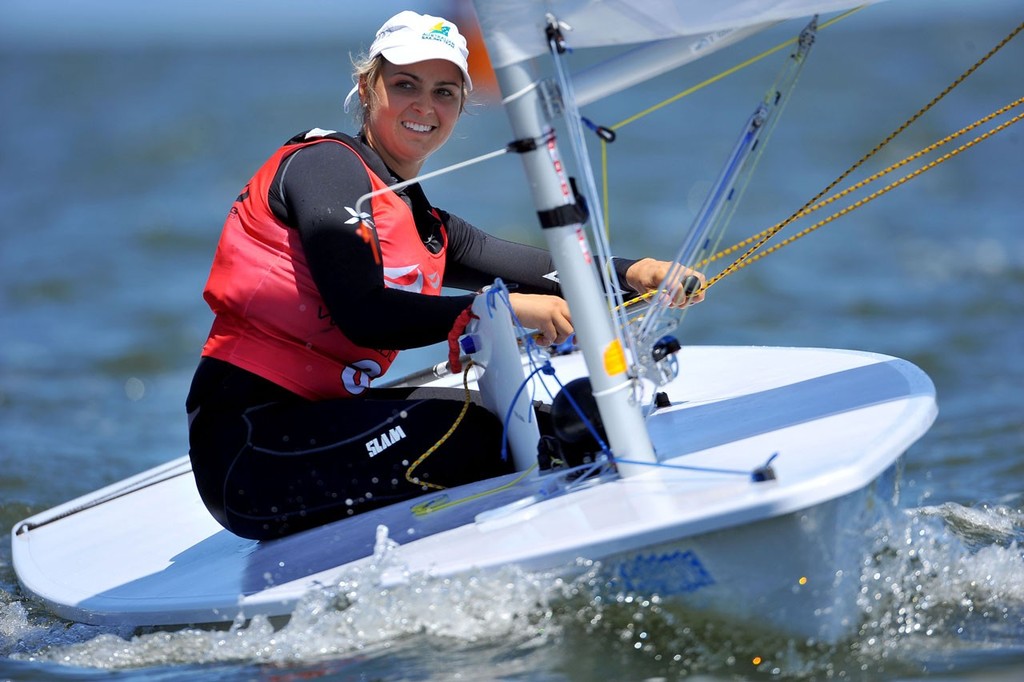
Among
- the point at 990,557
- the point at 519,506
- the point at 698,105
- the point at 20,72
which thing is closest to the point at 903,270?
the point at 990,557

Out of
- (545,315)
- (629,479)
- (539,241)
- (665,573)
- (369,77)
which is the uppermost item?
(539,241)

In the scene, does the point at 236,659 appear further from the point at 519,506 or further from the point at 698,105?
the point at 698,105

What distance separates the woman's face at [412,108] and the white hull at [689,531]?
684 millimetres

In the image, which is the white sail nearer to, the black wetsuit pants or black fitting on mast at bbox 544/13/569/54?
black fitting on mast at bbox 544/13/569/54

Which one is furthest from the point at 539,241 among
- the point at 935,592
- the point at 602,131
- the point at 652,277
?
the point at 602,131

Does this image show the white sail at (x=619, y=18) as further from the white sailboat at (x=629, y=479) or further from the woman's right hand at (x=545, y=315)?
the woman's right hand at (x=545, y=315)

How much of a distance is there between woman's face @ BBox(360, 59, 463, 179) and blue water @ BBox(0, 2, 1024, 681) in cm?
34

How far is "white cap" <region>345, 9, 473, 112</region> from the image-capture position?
220cm

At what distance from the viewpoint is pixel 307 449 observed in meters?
2.28

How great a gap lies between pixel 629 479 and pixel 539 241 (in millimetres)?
7095

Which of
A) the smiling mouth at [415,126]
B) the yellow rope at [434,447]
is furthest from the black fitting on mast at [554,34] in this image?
the yellow rope at [434,447]

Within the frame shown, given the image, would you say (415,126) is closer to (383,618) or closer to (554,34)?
(554,34)

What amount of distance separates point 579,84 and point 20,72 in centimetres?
1968

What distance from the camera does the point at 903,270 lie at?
300 inches
